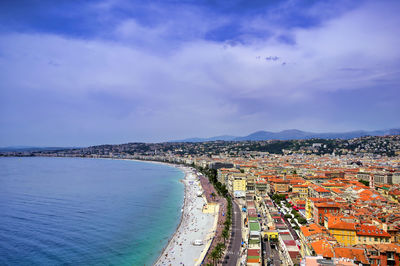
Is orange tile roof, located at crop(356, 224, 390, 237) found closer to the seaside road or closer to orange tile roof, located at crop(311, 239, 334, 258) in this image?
orange tile roof, located at crop(311, 239, 334, 258)

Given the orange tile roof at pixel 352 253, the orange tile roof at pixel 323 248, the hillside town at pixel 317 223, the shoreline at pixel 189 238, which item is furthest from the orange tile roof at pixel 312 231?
the shoreline at pixel 189 238

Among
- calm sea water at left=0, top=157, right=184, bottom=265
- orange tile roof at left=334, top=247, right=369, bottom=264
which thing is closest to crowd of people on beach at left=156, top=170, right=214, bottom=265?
calm sea water at left=0, top=157, right=184, bottom=265

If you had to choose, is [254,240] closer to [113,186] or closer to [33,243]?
[33,243]

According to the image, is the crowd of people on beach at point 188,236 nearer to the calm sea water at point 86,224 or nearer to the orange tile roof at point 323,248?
the calm sea water at point 86,224

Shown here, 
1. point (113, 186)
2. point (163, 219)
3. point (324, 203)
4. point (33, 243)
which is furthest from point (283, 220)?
point (113, 186)

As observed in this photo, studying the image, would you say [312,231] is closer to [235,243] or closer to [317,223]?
[235,243]
